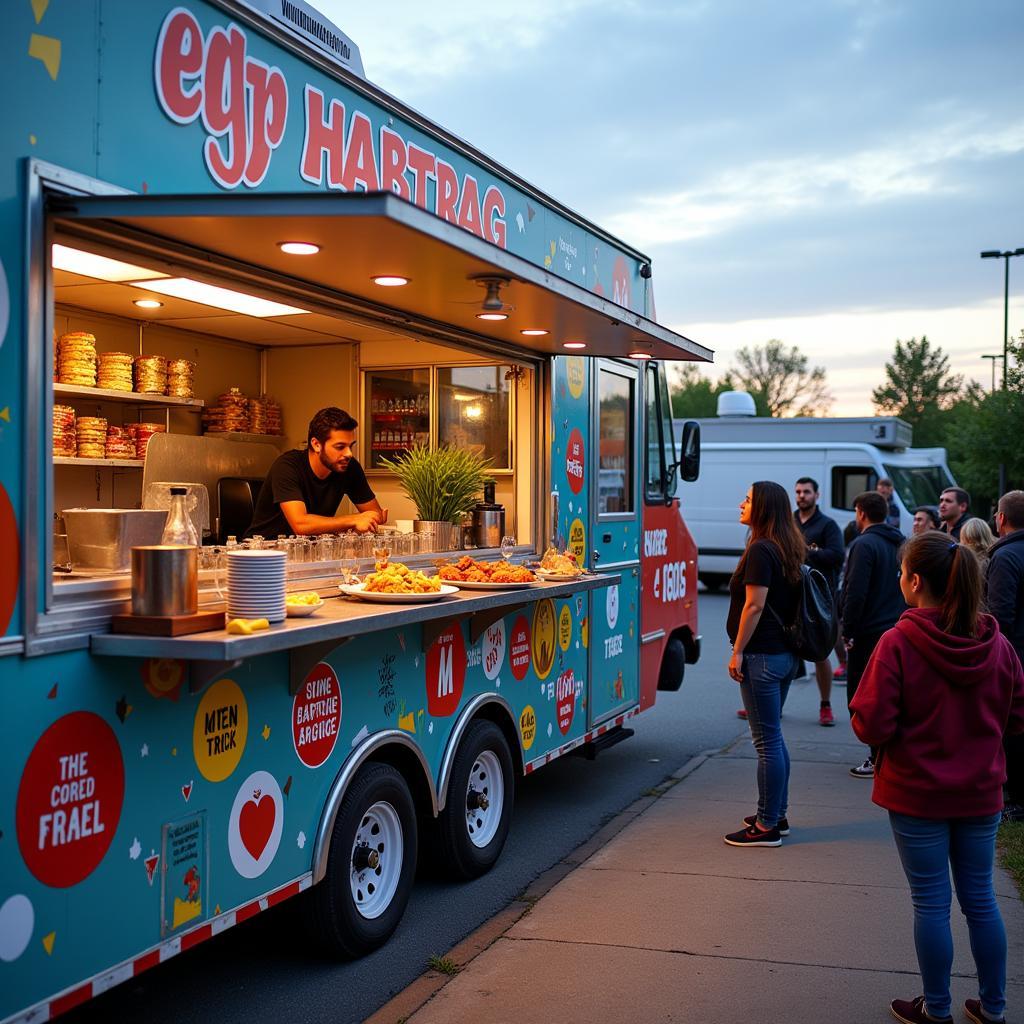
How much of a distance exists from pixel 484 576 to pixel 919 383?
57.2 metres

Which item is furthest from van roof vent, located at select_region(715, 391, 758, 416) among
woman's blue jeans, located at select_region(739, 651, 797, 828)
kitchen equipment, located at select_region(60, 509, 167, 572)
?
kitchen equipment, located at select_region(60, 509, 167, 572)

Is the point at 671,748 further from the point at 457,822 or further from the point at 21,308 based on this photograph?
the point at 21,308

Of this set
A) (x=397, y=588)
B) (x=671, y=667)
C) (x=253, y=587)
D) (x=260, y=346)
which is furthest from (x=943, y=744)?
(x=260, y=346)

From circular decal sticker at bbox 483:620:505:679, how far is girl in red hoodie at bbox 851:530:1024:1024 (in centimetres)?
225

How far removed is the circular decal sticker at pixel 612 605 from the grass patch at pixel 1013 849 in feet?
8.14

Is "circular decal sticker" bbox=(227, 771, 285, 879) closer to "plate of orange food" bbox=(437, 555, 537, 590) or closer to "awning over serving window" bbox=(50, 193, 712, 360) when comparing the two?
"plate of orange food" bbox=(437, 555, 537, 590)

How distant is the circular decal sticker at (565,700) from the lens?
6.41 metres

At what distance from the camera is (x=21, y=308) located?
2953 mm

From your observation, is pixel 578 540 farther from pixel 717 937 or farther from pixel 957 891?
pixel 957 891

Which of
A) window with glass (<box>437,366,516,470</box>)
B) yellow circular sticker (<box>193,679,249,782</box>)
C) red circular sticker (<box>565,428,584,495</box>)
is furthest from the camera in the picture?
window with glass (<box>437,366,516,470</box>)

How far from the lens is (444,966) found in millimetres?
4359

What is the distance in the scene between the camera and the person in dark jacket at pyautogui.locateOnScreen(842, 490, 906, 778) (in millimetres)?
7191

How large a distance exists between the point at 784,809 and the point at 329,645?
307 cm

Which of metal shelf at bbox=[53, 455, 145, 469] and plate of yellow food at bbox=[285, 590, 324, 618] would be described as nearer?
plate of yellow food at bbox=[285, 590, 324, 618]
